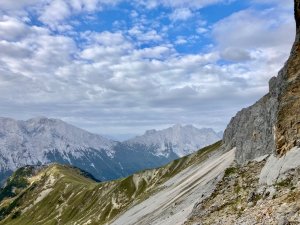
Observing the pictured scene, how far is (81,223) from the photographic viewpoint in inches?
7805

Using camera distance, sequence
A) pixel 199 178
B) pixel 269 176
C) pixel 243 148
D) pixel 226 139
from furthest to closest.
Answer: pixel 226 139 < pixel 199 178 < pixel 243 148 < pixel 269 176

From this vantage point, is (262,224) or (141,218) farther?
(141,218)

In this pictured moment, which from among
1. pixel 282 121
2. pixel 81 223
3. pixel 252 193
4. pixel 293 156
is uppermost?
pixel 282 121

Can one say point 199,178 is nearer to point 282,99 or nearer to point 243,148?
point 243,148

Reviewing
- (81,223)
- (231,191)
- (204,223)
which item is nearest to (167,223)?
(231,191)

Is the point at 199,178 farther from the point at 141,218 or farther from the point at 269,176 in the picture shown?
the point at 269,176

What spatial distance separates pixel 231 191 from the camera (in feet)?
133

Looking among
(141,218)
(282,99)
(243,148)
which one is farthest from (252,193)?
(141,218)

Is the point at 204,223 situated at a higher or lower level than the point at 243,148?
lower

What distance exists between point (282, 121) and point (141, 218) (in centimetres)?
4793

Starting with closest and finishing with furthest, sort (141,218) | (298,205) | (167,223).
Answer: (298,205) → (167,223) → (141,218)

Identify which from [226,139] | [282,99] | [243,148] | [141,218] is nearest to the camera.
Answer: [282,99]

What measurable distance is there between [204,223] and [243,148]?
4040 centimetres

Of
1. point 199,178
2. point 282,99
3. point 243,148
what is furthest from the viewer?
point 199,178
